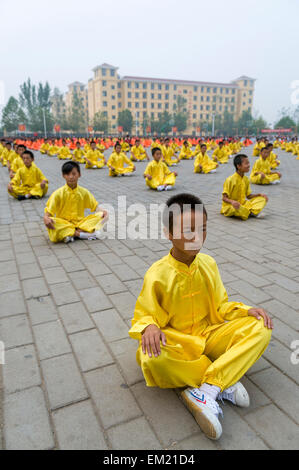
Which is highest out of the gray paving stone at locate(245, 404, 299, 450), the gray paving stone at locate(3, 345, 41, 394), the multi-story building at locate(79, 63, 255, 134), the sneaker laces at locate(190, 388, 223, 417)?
the multi-story building at locate(79, 63, 255, 134)

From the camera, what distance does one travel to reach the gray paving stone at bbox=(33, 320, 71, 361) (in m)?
2.20

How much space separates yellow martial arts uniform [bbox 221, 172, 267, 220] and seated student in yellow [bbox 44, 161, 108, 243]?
213 cm

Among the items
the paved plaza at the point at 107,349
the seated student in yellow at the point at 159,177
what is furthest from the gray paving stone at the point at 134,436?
the seated student in yellow at the point at 159,177

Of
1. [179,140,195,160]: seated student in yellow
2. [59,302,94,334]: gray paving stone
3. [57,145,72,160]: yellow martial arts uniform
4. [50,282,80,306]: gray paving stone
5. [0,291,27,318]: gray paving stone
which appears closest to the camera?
[59,302,94,334]: gray paving stone

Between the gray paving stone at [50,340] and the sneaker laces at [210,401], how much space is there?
91 cm

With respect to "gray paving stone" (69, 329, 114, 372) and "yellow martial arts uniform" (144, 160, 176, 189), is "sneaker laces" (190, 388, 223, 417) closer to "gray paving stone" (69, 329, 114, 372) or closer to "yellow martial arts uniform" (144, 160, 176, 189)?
"gray paving stone" (69, 329, 114, 372)

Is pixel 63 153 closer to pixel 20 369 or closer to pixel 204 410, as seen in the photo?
pixel 20 369

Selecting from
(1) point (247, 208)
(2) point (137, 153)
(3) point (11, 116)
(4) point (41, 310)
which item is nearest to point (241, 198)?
(1) point (247, 208)

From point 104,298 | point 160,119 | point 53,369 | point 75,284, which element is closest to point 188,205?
point 53,369

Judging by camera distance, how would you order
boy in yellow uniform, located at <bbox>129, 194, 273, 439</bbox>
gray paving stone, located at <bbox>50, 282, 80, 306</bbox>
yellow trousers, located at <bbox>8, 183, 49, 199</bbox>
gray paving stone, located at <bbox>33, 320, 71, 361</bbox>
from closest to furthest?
boy in yellow uniform, located at <bbox>129, 194, 273, 439</bbox> < gray paving stone, located at <bbox>33, 320, 71, 361</bbox> < gray paving stone, located at <bbox>50, 282, 80, 306</bbox> < yellow trousers, located at <bbox>8, 183, 49, 199</bbox>

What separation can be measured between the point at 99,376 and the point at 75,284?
1.34m

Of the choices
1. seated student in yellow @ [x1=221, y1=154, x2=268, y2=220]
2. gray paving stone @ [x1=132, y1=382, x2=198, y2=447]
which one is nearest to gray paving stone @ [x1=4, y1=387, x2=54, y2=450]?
gray paving stone @ [x1=132, y1=382, x2=198, y2=447]

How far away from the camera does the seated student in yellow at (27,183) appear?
6980 mm

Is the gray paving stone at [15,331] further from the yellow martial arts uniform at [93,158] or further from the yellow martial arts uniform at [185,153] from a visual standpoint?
the yellow martial arts uniform at [185,153]
